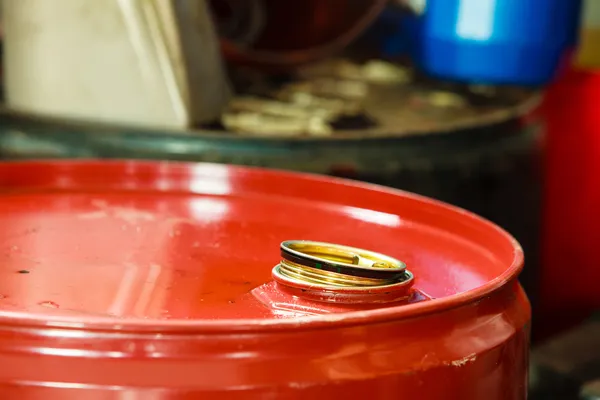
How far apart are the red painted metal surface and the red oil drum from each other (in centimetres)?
123

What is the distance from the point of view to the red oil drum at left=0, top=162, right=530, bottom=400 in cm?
52

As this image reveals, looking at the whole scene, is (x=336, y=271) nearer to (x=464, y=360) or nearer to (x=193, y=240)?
(x=464, y=360)

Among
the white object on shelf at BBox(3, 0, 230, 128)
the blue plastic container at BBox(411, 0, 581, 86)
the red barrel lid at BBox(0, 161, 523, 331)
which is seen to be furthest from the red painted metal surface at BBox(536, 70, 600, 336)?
the red barrel lid at BBox(0, 161, 523, 331)

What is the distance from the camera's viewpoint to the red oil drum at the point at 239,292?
0.52 m

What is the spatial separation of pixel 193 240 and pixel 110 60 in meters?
0.65

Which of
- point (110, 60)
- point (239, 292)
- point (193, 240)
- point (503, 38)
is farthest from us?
point (503, 38)

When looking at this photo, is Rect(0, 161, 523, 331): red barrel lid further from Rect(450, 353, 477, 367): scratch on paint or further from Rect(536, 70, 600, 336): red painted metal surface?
Rect(536, 70, 600, 336): red painted metal surface

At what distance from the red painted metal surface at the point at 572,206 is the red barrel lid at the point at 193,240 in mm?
1198

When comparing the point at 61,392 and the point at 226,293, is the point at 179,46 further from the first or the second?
the point at 61,392

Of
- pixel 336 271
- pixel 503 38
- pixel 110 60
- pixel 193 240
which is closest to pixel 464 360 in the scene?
pixel 336 271

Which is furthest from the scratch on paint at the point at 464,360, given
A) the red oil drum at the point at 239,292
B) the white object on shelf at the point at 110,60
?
the white object on shelf at the point at 110,60

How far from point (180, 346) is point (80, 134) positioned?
2.91 ft

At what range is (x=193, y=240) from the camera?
2.77ft

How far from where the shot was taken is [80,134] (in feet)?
4.40
